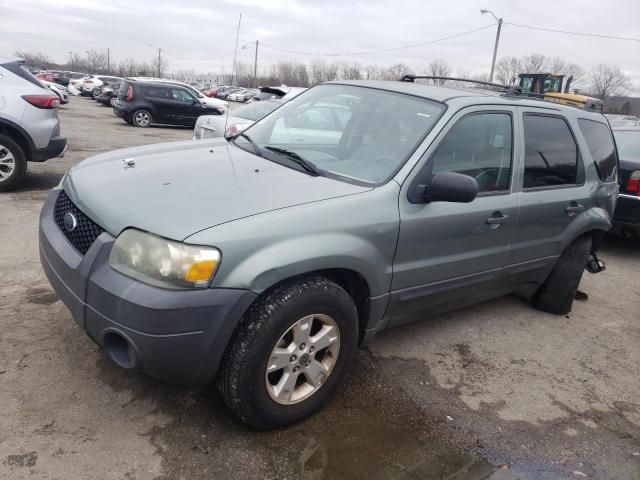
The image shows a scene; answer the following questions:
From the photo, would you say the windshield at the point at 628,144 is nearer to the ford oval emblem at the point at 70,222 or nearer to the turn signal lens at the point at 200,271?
the turn signal lens at the point at 200,271

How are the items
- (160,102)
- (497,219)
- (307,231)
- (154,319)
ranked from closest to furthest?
(154,319) → (307,231) → (497,219) → (160,102)

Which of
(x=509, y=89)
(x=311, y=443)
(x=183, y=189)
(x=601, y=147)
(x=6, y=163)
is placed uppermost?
(x=509, y=89)

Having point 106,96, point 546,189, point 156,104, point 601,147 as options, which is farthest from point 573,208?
point 106,96

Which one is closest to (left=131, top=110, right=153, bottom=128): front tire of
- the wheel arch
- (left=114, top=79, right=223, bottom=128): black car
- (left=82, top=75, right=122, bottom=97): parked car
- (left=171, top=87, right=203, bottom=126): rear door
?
(left=114, top=79, right=223, bottom=128): black car

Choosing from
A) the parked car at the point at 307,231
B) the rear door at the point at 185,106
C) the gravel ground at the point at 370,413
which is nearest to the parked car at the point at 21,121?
the gravel ground at the point at 370,413

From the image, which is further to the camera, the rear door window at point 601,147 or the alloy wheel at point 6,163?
the alloy wheel at point 6,163

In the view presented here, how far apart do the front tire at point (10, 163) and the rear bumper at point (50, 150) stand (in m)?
0.15

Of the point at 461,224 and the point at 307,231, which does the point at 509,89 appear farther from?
the point at 307,231

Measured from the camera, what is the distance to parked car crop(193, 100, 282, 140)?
25.5ft

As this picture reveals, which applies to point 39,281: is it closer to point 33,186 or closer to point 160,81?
point 33,186

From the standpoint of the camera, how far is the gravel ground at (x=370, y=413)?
244 cm

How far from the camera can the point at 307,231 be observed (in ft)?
8.20

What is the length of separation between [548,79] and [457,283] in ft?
75.7

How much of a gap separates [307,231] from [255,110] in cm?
649
